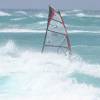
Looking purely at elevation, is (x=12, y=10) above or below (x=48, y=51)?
below

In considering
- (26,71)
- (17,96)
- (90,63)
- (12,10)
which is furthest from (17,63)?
(12,10)

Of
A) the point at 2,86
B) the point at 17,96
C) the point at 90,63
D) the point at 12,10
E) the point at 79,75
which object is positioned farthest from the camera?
the point at 12,10

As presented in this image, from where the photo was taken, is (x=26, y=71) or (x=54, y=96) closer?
(x=54, y=96)

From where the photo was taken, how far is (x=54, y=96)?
62.0ft

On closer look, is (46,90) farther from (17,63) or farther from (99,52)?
(99,52)

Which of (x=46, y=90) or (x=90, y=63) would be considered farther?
(x=90, y=63)

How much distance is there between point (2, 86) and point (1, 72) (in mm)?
3026

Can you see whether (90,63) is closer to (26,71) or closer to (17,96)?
(26,71)

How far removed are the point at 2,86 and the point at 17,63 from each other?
5923 mm

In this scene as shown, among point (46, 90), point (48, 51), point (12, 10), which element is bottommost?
point (12, 10)

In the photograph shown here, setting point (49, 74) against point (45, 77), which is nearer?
point (45, 77)

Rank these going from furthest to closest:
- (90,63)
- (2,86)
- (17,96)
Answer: (90,63) → (2,86) → (17,96)

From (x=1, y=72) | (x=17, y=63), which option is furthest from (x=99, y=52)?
(x=1, y=72)

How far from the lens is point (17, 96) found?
61.7 ft
